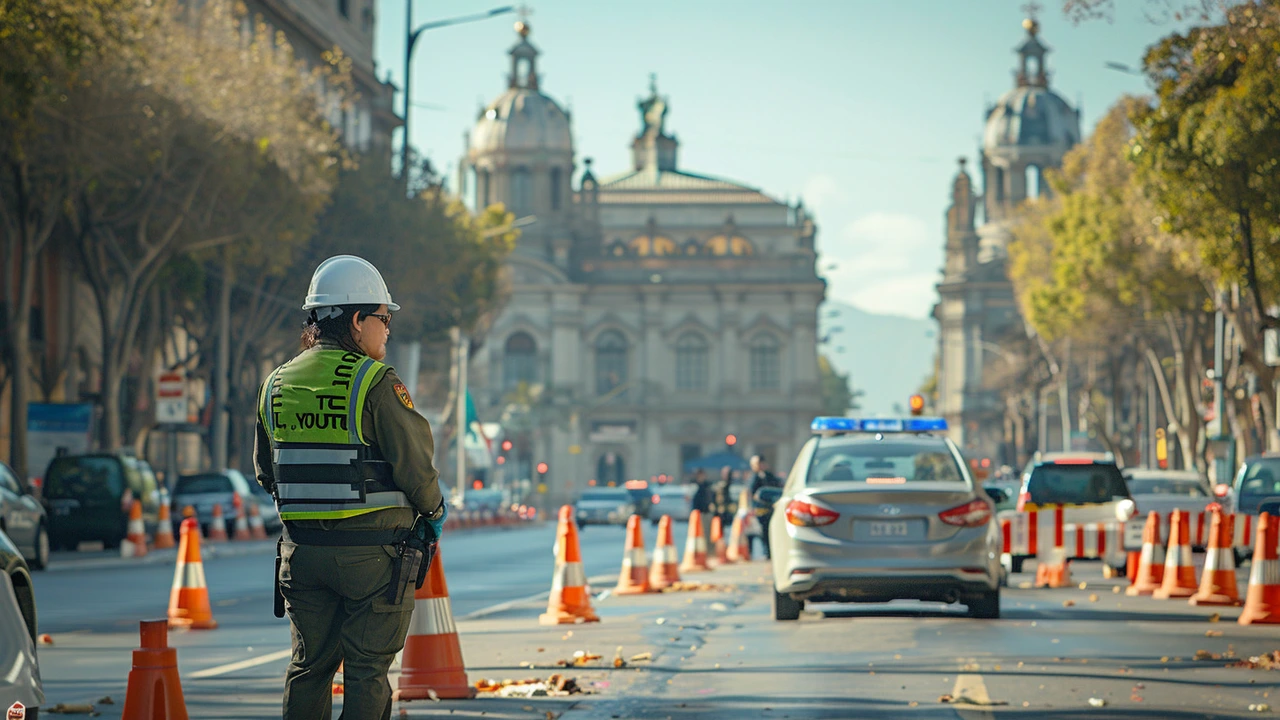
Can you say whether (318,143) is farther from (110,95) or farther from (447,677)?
(447,677)

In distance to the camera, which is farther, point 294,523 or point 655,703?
point 655,703

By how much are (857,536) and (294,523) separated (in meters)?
8.66

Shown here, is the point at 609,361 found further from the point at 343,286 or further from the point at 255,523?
the point at 343,286

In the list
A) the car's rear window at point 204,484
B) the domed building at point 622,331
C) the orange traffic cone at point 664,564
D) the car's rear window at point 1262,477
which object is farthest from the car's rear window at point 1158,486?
the domed building at point 622,331

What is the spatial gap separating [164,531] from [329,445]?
2630 centimetres

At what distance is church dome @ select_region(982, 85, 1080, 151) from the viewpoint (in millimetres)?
129000

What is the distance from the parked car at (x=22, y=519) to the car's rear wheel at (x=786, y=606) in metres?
9.90

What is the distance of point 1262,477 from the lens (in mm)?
27938

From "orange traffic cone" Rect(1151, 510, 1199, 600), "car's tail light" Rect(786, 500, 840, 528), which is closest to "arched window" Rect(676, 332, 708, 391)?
"orange traffic cone" Rect(1151, 510, 1199, 600)

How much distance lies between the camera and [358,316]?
649 centimetres

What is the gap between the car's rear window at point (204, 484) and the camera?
124 ft

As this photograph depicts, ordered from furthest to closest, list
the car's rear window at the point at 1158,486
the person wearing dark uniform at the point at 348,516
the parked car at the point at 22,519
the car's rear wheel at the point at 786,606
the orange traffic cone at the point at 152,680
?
1. the car's rear window at the point at 1158,486
2. the parked car at the point at 22,519
3. the car's rear wheel at the point at 786,606
4. the orange traffic cone at the point at 152,680
5. the person wearing dark uniform at the point at 348,516

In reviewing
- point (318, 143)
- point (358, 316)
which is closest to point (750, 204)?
point (318, 143)

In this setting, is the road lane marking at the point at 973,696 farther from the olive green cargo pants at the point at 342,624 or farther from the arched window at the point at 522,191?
the arched window at the point at 522,191
